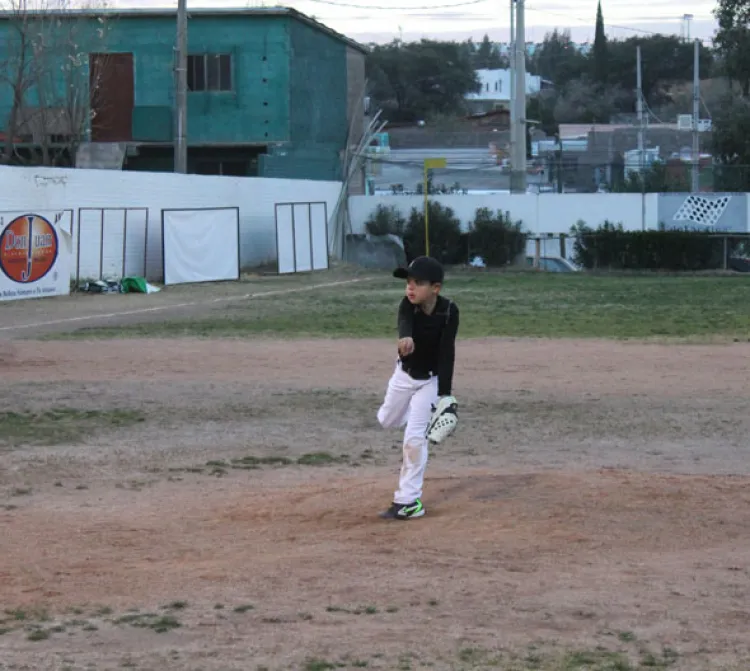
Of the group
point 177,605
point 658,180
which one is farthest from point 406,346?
point 658,180

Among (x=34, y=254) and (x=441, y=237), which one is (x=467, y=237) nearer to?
(x=441, y=237)

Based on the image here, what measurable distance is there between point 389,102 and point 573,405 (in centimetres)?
8905

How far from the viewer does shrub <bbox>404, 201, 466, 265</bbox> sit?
149 ft

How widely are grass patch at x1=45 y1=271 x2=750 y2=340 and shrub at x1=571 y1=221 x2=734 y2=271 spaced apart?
365 cm

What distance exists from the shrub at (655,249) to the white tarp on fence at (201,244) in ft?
38.4

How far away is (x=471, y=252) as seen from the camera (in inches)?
1790

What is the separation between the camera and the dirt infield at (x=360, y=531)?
605 centimetres

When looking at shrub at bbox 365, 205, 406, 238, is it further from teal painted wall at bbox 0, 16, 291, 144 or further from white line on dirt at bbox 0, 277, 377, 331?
white line on dirt at bbox 0, 277, 377, 331

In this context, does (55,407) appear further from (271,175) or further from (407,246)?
(271,175)

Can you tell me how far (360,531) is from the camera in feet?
27.2

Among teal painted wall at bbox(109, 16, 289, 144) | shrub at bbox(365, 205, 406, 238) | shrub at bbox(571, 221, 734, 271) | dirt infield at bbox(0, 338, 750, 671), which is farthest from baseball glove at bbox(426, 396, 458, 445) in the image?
teal painted wall at bbox(109, 16, 289, 144)

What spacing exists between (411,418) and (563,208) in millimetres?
38879

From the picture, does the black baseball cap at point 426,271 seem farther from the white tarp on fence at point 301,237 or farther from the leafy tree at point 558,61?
the leafy tree at point 558,61

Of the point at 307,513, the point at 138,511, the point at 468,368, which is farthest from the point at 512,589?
the point at 468,368
